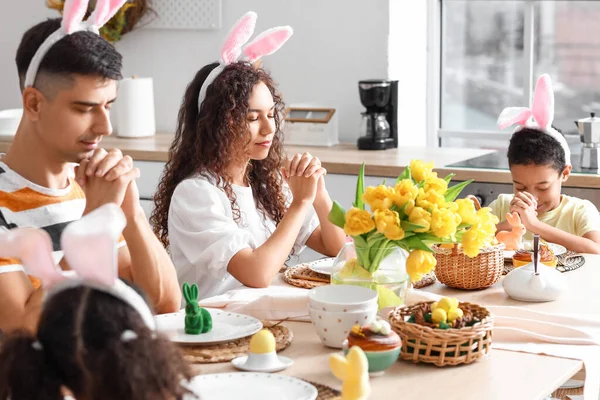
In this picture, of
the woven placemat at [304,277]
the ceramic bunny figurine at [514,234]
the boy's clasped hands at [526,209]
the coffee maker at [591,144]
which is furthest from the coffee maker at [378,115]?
the woven placemat at [304,277]

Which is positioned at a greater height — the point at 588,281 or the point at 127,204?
the point at 127,204

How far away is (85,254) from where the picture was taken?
0.95 m

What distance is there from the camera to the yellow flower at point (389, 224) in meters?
1.62

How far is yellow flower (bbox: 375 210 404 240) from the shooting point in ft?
5.32

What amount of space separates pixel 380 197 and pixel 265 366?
40 cm

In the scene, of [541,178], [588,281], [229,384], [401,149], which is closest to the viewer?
[229,384]

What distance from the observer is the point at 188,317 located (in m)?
1.56

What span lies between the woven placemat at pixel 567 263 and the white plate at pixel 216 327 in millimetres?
701

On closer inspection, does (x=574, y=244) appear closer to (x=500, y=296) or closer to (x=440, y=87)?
(x=500, y=296)

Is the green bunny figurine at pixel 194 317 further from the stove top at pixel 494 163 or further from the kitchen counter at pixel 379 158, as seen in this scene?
the stove top at pixel 494 163

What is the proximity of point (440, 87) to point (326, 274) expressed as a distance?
2136 mm

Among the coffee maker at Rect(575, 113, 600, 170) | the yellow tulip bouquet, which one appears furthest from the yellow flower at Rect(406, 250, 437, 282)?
the coffee maker at Rect(575, 113, 600, 170)

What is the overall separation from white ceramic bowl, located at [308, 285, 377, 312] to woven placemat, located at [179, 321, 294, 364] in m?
0.08

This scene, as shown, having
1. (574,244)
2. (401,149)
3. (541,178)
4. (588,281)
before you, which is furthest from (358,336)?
(401,149)
